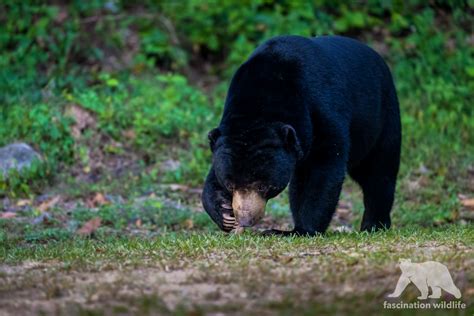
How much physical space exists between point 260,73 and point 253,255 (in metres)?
1.68

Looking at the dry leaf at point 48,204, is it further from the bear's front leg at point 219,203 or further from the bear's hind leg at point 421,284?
the bear's hind leg at point 421,284

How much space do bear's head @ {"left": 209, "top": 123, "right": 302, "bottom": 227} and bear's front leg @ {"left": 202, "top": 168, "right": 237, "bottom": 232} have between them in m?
0.26

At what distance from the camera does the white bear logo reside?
14.0ft

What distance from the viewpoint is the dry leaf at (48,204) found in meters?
9.34

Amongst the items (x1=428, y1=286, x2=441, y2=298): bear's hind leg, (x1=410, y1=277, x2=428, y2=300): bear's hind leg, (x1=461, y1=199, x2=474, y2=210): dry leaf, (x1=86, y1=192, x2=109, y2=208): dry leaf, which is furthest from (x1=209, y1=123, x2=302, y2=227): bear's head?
(x1=461, y1=199, x2=474, y2=210): dry leaf

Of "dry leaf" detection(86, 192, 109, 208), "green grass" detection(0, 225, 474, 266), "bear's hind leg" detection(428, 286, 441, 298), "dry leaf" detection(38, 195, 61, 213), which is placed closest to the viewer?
"bear's hind leg" detection(428, 286, 441, 298)

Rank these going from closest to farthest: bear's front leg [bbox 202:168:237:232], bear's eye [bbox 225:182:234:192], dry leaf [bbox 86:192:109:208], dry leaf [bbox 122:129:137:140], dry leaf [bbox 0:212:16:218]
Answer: bear's eye [bbox 225:182:234:192] → bear's front leg [bbox 202:168:237:232] → dry leaf [bbox 0:212:16:218] → dry leaf [bbox 86:192:109:208] → dry leaf [bbox 122:129:137:140]

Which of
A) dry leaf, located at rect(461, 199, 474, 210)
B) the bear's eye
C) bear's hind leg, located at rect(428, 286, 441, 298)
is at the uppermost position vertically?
bear's hind leg, located at rect(428, 286, 441, 298)

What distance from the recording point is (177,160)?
10805mm

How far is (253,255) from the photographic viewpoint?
5.20 meters

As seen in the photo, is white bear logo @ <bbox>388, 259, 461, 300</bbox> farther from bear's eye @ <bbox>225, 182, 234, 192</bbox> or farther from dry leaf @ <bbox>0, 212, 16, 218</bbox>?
dry leaf @ <bbox>0, 212, 16, 218</bbox>

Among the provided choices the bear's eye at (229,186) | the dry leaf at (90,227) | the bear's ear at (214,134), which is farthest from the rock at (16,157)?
the bear's eye at (229,186)

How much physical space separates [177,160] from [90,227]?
240cm

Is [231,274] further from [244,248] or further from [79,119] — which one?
[79,119]
